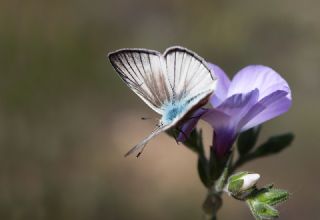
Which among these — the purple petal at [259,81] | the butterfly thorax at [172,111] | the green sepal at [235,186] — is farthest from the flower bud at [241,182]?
the butterfly thorax at [172,111]

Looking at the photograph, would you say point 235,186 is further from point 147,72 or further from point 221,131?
point 147,72

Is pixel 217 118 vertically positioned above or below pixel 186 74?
below

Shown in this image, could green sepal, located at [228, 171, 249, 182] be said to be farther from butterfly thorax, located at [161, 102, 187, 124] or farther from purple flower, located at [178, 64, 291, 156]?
butterfly thorax, located at [161, 102, 187, 124]

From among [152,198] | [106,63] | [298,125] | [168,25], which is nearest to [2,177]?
[152,198]

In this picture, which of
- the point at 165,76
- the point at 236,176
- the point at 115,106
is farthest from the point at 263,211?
the point at 115,106

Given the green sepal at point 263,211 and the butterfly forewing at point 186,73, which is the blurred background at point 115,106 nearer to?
the green sepal at point 263,211
